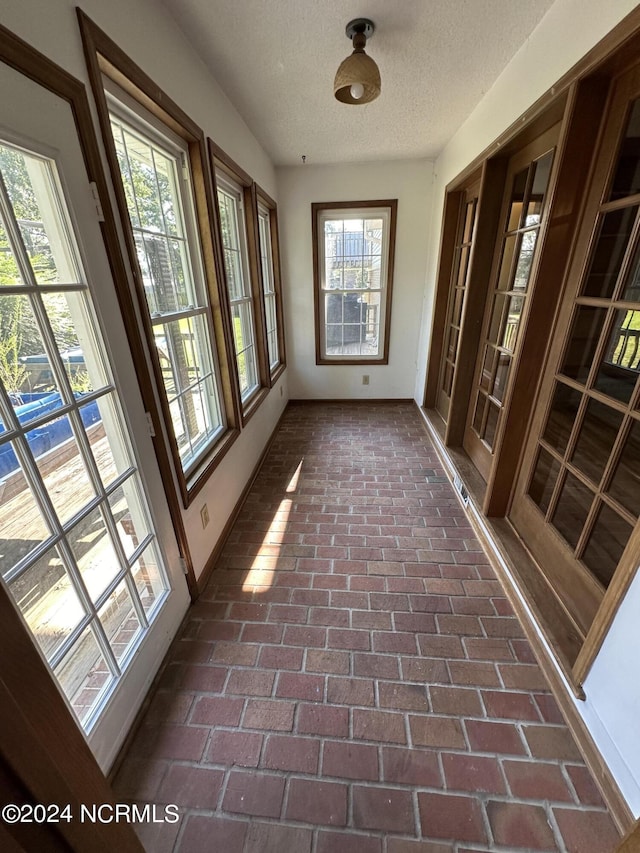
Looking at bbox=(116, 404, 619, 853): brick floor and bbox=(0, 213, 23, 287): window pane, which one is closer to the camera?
bbox=(0, 213, 23, 287): window pane

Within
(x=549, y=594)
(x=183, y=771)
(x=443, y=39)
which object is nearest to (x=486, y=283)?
(x=443, y=39)

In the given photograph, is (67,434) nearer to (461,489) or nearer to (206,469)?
(206,469)

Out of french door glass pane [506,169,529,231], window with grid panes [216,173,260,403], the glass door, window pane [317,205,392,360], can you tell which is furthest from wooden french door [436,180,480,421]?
the glass door

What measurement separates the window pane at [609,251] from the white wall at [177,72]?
194 cm

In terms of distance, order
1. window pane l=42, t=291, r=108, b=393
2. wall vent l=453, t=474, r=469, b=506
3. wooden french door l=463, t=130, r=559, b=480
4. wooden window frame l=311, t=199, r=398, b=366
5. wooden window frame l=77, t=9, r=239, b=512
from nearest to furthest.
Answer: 1. window pane l=42, t=291, r=108, b=393
2. wooden window frame l=77, t=9, r=239, b=512
3. wooden french door l=463, t=130, r=559, b=480
4. wall vent l=453, t=474, r=469, b=506
5. wooden window frame l=311, t=199, r=398, b=366

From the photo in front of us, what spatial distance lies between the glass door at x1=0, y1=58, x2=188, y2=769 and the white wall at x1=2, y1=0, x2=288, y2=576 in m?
0.14

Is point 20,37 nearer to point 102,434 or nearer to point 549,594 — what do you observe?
point 102,434

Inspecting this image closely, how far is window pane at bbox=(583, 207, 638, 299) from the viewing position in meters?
1.31

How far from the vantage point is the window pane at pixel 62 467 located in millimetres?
924

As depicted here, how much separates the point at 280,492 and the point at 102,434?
1.66 metres

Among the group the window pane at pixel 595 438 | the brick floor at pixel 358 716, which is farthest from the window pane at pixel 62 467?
the window pane at pixel 595 438

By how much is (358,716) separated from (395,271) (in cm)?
392

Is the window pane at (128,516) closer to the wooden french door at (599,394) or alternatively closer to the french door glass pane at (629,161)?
the wooden french door at (599,394)

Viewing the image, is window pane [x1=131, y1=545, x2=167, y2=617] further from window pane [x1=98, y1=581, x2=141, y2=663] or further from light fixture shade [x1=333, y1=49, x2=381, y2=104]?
light fixture shade [x1=333, y1=49, x2=381, y2=104]
